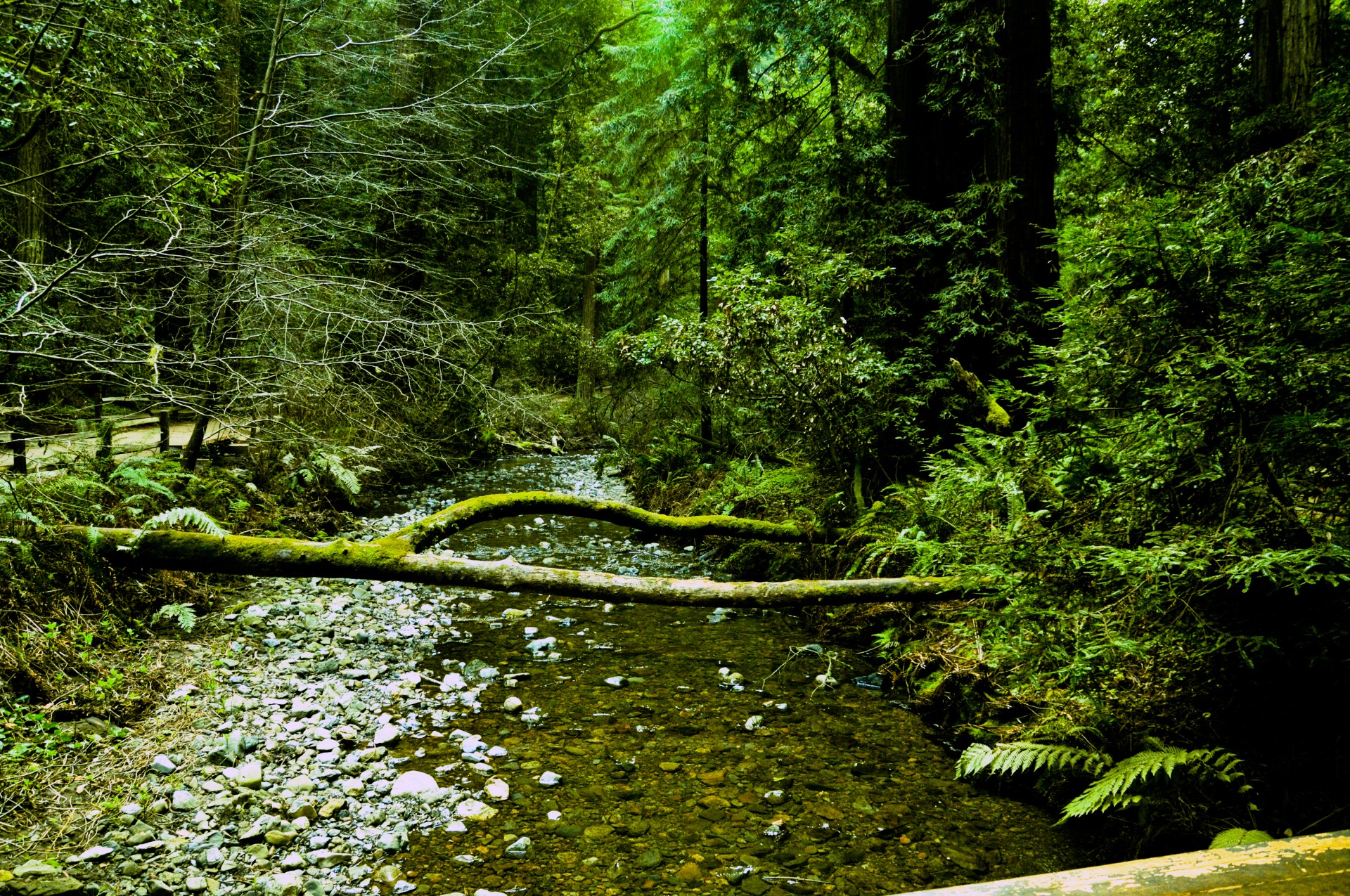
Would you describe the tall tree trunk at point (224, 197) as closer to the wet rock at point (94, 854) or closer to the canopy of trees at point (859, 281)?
the canopy of trees at point (859, 281)

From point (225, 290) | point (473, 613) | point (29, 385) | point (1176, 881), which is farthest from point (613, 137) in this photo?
point (1176, 881)

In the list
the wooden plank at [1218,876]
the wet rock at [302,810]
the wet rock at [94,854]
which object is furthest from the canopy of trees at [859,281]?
the wet rock at [302,810]

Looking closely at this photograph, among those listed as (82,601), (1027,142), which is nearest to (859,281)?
(1027,142)

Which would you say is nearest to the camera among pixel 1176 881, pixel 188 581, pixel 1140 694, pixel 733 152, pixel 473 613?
pixel 1176 881

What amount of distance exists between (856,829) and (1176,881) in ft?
9.60

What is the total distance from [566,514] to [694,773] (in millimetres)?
2338

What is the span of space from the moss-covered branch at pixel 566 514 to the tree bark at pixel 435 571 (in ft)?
0.08

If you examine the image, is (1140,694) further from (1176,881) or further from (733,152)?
(733,152)

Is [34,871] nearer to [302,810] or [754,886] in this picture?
[302,810]

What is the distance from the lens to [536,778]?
4.43m

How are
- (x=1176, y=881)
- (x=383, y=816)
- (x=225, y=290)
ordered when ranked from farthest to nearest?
(x=225, y=290), (x=383, y=816), (x=1176, y=881)

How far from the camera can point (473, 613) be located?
764cm

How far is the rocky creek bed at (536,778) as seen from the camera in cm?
353

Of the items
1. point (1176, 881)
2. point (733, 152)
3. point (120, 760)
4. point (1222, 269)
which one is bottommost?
point (120, 760)
